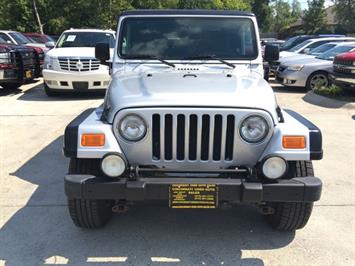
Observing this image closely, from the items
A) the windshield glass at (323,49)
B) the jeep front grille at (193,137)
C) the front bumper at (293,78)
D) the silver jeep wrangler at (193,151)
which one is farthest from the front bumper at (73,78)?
the jeep front grille at (193,137)

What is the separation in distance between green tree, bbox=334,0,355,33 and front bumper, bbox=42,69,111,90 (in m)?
41.3

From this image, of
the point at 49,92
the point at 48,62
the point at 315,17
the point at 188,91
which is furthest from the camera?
the point at 315,17

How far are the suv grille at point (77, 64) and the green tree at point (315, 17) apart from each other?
162 ft

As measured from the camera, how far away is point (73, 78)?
1151 centimetres

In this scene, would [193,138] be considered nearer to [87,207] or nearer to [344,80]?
[87,207]

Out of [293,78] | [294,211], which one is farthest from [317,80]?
[294,211]

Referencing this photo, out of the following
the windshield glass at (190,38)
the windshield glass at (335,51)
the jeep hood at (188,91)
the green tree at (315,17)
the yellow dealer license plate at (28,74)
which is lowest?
the green tree at (315,17)

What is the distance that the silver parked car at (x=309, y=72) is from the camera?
1355 centimetres

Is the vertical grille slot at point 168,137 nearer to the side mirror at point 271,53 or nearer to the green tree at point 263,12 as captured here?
the side mirror at point 271,53

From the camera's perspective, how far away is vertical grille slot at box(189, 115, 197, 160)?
11.5 feet

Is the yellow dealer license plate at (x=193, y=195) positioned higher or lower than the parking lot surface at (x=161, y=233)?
higher

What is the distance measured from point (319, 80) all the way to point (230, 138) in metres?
10.9

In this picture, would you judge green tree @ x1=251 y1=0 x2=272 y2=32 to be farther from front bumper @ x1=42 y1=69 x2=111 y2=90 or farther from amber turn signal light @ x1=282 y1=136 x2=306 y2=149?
amber turn signal light @ x1=282 y1=136 x2=306 y2=149

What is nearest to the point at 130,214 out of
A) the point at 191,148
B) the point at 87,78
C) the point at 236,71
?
the point at 191,148
